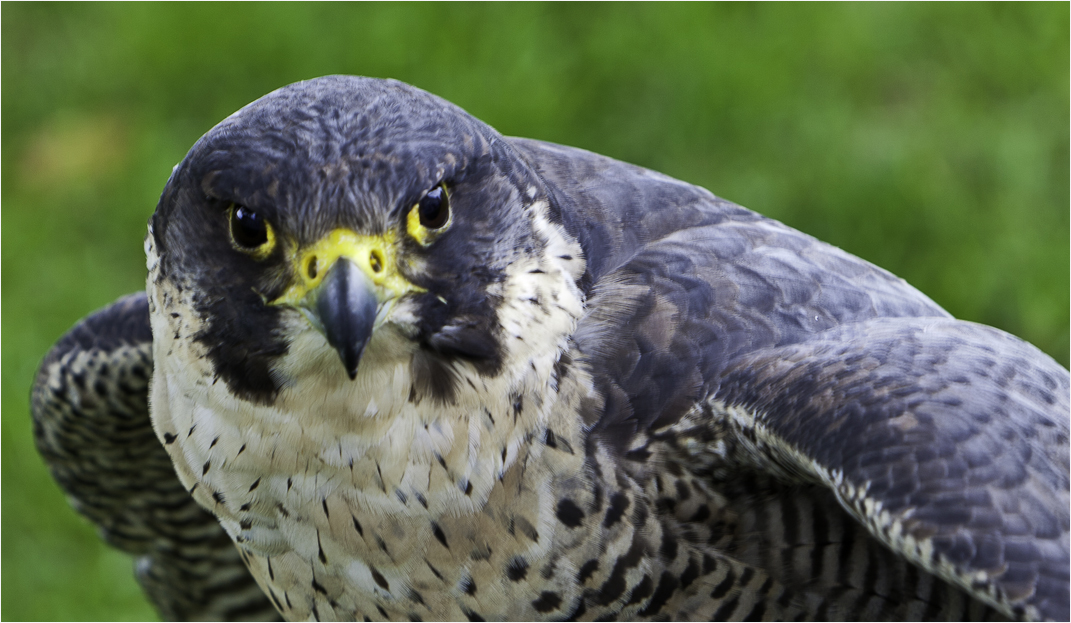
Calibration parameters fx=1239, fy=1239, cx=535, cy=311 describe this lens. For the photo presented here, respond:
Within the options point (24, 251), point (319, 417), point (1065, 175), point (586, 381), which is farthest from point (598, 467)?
point (24, 251)

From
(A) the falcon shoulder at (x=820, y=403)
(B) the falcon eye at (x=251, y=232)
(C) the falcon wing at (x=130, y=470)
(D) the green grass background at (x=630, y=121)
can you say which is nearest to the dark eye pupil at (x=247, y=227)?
(B) the falcon eye at (x=251, y=232)

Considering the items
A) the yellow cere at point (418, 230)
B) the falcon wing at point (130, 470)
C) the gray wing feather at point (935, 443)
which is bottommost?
the falcon wing at point (130, 470)

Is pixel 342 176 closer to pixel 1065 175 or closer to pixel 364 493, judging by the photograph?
pixel 364 493

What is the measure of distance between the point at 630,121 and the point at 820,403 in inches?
140

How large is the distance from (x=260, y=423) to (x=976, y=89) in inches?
175

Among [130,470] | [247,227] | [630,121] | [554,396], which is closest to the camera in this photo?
[247,227]

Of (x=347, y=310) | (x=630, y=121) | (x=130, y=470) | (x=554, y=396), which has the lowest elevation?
(x=130, y=470)

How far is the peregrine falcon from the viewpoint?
2.21 m

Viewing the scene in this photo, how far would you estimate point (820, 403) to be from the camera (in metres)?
2.28

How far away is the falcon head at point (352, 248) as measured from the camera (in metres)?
2.20

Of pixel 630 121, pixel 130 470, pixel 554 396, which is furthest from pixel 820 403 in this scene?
pixel 630 121

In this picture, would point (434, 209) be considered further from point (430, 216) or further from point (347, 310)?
point (347, 310)

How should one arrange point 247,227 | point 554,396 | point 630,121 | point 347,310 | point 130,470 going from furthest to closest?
1. point 630,121
2. point 130,470
3. point 554,396
4. point 247,227
5. point 347,310

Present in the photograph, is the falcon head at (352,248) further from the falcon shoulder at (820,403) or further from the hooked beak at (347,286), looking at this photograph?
the falcon shoulder at (820,403)
